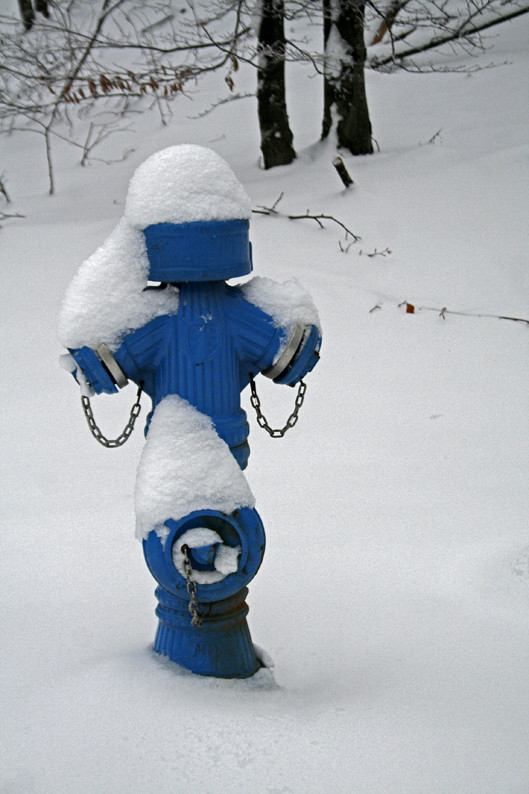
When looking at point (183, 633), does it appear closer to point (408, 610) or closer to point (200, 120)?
point (408, 610)

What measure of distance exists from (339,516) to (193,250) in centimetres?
166

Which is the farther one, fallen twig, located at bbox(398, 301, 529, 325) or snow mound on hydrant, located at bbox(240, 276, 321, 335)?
fallen twig, located at bbox(398, 301, 529, 325)

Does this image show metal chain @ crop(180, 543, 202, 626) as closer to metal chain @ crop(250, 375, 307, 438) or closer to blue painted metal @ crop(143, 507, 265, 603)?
blue painted metal @ crop(143, 507, 265, 603)

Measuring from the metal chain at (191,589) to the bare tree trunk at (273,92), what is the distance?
4883 millimetres

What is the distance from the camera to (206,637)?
242 cm

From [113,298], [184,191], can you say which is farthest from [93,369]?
[184,191]

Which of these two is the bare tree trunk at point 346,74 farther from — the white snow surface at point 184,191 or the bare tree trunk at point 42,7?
the bare tree trunk at point 42,7

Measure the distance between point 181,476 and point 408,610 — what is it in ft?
3.63

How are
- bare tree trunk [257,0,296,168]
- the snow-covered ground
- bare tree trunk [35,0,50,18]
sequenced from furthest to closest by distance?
bare tree trunk [35,0,50,18] → bare tree trunk [257,0,296,168] → the snow-covered ground

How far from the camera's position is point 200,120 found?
336 inches

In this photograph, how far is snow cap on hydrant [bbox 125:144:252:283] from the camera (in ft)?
7.36

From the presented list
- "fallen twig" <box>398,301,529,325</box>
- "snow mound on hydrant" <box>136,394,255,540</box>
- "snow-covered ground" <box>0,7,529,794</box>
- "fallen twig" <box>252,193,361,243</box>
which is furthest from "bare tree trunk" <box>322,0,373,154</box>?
"snow mound on hydrant" <box>136,394,255,540</box>

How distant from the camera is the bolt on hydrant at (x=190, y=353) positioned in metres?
2.26

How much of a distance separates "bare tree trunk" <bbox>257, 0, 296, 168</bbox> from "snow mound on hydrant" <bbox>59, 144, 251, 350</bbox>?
434 centimetres
